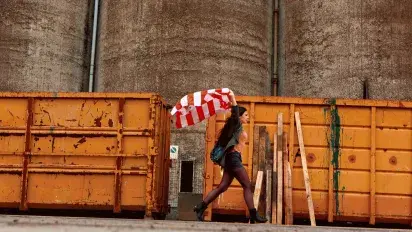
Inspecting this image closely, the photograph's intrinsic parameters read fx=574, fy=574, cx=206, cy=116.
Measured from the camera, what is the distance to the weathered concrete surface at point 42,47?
15570 mm

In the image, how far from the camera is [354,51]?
48.1 ft

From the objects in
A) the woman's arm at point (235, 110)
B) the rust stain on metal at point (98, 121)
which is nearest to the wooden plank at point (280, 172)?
the woman's arm at point (235, 110)

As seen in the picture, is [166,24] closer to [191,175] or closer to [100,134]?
[191,175]

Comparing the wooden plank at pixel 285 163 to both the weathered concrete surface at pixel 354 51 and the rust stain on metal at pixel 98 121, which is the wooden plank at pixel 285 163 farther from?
the weathered concrete surface at pixel 354 51

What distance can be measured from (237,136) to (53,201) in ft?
10.9

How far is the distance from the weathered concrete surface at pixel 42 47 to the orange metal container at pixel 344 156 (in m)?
8.37

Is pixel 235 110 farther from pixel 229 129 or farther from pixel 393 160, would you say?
pixel 393 160

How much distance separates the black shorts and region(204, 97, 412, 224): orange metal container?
4.25ft

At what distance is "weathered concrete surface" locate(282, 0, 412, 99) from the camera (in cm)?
1445

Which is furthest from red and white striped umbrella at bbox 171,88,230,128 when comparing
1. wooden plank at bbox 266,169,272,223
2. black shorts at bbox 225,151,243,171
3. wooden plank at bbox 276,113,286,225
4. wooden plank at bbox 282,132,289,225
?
wooden plank at bbox 266,169,272,223

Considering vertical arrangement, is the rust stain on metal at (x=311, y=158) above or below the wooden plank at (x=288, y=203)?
above

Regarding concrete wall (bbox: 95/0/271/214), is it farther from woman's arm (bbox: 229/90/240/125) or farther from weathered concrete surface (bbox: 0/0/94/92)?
woman's arm (bbox: 229/90/240/125)

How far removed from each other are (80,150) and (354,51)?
835cm

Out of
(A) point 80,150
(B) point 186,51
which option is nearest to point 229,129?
(A) point 80,150
